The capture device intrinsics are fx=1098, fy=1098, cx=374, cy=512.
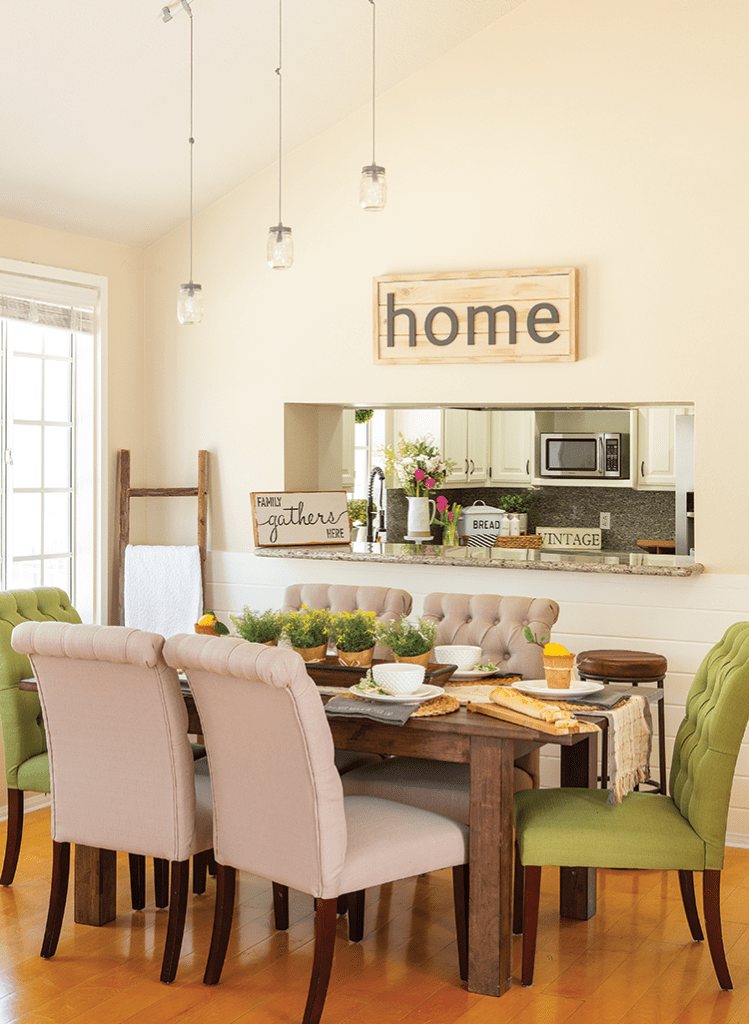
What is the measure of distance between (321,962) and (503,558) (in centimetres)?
215

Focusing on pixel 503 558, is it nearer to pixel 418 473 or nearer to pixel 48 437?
pixel 418 473

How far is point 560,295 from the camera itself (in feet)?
14.2

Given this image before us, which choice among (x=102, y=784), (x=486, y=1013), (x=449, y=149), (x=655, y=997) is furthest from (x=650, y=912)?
(x=449, y=149)

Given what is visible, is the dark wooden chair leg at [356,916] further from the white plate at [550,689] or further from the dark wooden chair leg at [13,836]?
the dark wooden chair leg at [13,836]

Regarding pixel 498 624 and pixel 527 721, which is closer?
pixel 527 721

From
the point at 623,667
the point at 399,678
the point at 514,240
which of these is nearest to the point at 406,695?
the point at 399,678

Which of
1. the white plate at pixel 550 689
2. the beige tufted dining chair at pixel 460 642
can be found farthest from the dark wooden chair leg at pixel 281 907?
the white plate at pixel 550 689

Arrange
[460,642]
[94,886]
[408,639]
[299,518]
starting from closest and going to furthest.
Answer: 1. [408,639]
2. [94,886]
3. [460,642]
4. [299,518]

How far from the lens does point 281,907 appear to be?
3285mm

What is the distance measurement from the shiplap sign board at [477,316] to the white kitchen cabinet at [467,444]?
1.81 meters

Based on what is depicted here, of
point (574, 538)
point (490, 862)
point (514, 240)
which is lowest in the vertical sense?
point (490, 862)

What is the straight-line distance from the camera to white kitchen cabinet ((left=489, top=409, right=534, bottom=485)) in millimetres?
6801

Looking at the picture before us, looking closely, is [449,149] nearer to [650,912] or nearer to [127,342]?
[127,342]

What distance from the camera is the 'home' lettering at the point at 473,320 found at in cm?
435
